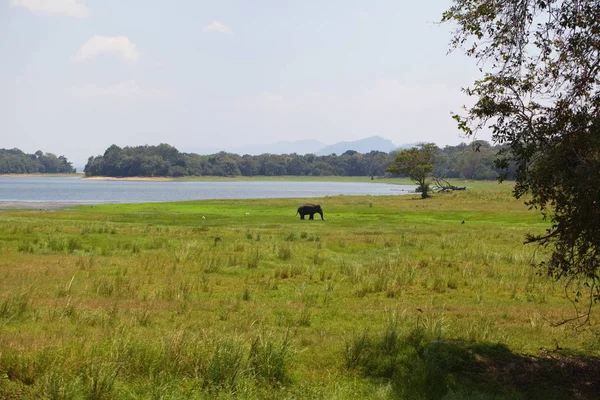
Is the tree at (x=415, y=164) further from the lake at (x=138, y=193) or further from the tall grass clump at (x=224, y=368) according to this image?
the tall grass clump at (x=224, y=368)

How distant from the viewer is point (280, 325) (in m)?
11.9

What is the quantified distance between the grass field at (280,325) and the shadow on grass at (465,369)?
0.11 feet

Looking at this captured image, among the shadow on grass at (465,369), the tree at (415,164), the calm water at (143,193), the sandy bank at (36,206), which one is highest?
the tree at (415,164)

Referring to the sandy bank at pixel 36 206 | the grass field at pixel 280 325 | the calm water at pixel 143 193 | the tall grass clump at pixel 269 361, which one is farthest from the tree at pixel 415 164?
the tall grass clump at pixel 269 361

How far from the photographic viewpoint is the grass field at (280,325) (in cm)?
850

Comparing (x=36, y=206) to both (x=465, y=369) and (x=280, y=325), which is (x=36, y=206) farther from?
(x=465, y=369)

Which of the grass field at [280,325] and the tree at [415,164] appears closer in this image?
the grass field at [280,325]

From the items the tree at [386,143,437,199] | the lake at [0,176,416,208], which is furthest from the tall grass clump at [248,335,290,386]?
the tree at [386,143,437,199]

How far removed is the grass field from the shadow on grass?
0.03 m

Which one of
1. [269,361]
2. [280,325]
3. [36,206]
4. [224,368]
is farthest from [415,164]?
[224,368]

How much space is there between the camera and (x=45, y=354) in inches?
329

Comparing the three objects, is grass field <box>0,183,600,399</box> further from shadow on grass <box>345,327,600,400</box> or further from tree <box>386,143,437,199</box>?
tree <box>386,143,437,199</box>

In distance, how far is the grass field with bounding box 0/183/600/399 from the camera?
850 centimetres

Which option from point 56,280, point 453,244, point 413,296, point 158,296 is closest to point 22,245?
point 56,280
